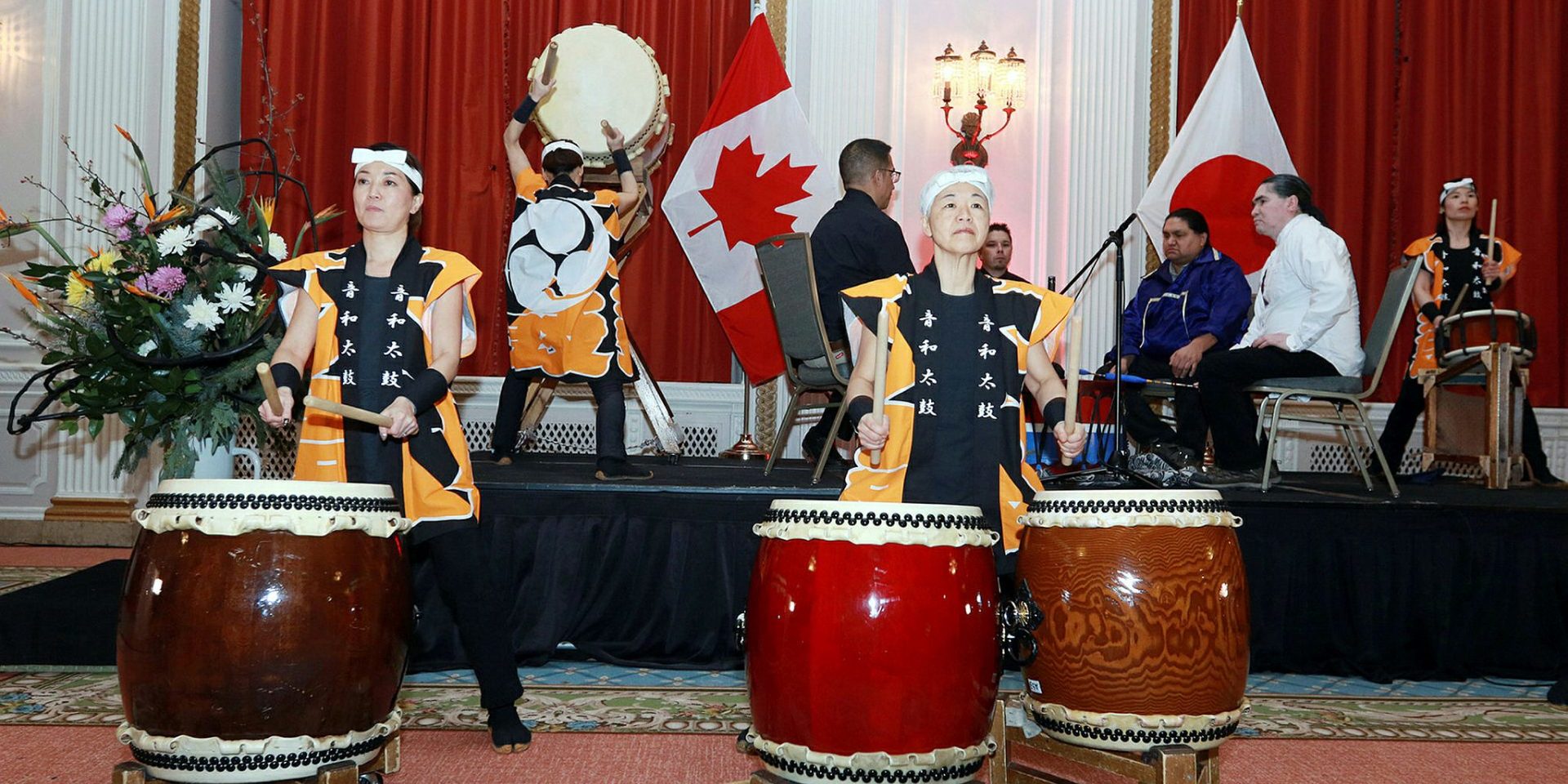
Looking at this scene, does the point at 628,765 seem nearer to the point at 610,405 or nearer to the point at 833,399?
the point at 610,405

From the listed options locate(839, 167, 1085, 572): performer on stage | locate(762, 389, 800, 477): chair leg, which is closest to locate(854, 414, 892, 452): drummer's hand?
locate(839, 167, 1085, 572): performer on stage

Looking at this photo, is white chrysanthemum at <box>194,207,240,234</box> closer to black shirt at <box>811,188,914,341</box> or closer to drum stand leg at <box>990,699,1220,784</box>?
black shirt at <box>811,188,914,341</box>

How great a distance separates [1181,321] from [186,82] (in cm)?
490

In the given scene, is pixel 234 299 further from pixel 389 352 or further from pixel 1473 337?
pixel 1473 337

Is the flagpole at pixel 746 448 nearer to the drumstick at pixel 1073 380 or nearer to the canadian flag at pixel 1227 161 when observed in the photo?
the canadian flag at pixel 1227 161

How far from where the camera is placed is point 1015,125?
21.7 ft

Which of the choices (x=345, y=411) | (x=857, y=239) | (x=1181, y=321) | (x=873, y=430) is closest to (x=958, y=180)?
(x=873, y=430)

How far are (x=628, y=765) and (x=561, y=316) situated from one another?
2.20m

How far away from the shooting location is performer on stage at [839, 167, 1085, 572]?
2414 millimetres

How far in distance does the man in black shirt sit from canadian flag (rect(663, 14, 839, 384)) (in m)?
1.25

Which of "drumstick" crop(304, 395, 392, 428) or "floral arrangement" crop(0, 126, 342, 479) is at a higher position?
"floral arrangement" crop(0, 126, 342, 479)

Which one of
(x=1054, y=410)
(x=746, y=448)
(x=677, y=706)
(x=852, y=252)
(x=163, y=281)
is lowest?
(x=677, y=706)

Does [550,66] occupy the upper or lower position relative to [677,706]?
upper

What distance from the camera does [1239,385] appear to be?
4336 millimetres
